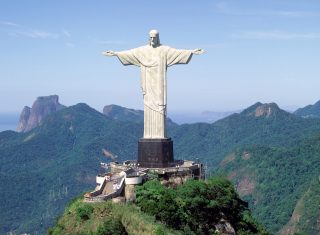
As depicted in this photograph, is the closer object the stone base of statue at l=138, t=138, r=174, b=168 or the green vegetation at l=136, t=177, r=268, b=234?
the green vegetation at l=136, t=177, r=268, b=234

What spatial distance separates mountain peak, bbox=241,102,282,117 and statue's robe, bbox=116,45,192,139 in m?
137

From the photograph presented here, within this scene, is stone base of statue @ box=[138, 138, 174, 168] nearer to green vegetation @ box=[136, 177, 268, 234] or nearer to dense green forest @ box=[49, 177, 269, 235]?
dense green forest @ box=[49, 177, 269, 235]

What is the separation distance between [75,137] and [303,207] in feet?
436

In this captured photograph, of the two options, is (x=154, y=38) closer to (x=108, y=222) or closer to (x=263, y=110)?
(x=108, y=222)

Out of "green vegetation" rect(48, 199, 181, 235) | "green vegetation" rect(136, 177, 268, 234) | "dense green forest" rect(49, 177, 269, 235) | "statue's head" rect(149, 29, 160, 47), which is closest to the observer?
"green vegetation" rect(48, 199, 181, 235)

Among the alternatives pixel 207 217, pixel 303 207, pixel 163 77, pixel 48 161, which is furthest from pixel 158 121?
pixel 48 161

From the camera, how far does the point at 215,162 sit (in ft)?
480

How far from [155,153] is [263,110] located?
146 m

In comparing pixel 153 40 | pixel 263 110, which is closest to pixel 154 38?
pixel 153 40

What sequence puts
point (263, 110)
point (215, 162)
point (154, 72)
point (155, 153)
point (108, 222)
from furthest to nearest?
1. point (263, 110)
2. point (215, 162)
3. point (154, 72)
4. point (155, 153)
5. point (108, 222)

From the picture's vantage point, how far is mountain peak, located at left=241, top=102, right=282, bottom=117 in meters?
163

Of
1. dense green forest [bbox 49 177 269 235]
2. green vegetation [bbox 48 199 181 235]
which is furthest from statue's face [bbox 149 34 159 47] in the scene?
green vegetation [bbox 48 199 181 235]

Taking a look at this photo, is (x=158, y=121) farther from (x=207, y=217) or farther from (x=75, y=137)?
(x=75, y=137)

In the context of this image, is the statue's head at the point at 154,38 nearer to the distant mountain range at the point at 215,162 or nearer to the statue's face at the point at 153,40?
the statue's face at the point at 153,40
